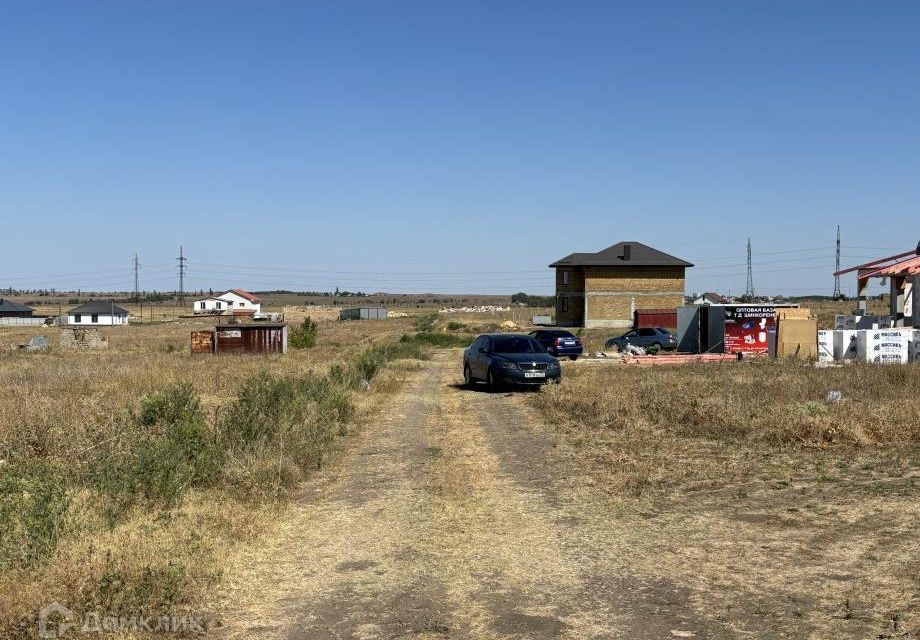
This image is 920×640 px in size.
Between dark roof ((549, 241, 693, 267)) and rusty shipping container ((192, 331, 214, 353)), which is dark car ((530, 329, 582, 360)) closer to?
rusty shipping container ((192, 331, 214, 353))

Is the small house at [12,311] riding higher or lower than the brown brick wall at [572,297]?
lower

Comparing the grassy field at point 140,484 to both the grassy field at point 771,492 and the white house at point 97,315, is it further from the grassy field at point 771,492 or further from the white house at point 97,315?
the white house at point 97,315

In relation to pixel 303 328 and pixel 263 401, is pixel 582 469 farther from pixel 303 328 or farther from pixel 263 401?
pixel 303 328

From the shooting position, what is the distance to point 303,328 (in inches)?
1924

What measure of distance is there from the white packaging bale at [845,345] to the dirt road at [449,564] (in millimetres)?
21867

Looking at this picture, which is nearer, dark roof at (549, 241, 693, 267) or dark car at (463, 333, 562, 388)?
dark car at (463, 333, 562, 388)

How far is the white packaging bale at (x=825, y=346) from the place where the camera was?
102ft

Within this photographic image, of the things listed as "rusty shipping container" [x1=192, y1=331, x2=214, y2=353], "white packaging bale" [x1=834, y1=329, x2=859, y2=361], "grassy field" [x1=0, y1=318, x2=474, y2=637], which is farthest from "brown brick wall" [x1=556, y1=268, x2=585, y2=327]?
"grassy field" [x1=0, y1=318, x2=474, y2=637]

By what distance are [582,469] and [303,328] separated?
3862 centimetres

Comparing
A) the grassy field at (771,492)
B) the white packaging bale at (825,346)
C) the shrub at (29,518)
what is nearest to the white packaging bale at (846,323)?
the white packaging bale at (825,346)

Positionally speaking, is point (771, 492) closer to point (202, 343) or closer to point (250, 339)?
point (250, 339)

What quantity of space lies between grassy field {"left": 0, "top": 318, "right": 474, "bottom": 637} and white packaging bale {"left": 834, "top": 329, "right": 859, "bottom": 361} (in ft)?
62.5

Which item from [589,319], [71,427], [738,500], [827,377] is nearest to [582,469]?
[738,500]

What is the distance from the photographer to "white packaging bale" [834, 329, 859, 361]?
30422 mm
